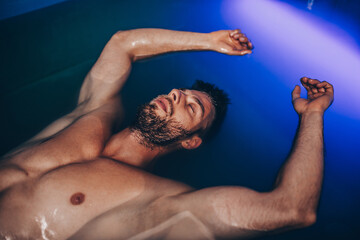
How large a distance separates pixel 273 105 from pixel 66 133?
4.72 feet

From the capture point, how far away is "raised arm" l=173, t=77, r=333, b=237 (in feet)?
2.59

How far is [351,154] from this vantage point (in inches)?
54.1

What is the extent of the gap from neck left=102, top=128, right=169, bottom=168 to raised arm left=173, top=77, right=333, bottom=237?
0.39m

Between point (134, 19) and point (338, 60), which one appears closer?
point (338, 60)

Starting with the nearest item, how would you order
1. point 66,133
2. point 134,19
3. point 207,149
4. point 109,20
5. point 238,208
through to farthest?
point 238,208, point 66,133, point 207,149, point 109,20, point 134,19

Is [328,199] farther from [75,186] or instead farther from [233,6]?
[233,6]

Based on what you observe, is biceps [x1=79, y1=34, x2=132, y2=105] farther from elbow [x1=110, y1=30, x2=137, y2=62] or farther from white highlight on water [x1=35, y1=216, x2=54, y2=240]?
white highlight on water [x1=35, y1=216, x2=54, y2=240]

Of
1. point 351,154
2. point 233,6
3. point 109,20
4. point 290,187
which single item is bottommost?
point 290,187

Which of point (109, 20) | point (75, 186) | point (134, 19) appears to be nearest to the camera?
point (75, 186)

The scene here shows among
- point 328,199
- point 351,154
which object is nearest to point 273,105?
point 351,154

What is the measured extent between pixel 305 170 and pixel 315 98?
422 millimetres

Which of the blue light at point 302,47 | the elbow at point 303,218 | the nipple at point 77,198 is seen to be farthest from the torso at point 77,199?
the blue light at point 302,47

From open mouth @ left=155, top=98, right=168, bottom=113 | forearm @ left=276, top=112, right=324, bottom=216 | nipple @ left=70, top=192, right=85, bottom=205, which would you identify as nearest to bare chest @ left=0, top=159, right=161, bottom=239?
nipple @ left=70, top=192, right=85, bottom=205

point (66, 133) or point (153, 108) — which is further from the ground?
point (153, 108)
